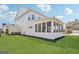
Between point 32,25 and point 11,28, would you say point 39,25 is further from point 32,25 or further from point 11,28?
point 11,28

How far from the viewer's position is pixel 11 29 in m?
2.54

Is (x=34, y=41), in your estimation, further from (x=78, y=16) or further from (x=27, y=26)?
(x=78, y=16)

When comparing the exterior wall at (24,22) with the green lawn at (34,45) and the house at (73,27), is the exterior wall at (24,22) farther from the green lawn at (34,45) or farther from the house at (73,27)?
the house at (73,27)

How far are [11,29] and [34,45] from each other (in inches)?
11.3

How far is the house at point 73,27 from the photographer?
2.50 meters

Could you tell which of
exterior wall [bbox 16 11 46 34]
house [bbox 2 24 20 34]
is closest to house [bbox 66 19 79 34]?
exterior wall [bbox 16 11 46 34]

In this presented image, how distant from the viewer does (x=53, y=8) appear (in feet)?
8.20

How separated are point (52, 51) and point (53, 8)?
42 centimetres

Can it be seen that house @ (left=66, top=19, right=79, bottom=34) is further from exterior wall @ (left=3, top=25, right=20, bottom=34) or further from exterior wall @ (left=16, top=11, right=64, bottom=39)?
exterior wall @ (left=3, top=25, right=20, bottom=34)

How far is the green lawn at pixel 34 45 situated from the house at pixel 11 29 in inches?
2.0

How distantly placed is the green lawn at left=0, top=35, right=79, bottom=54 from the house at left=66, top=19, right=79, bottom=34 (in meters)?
0.08

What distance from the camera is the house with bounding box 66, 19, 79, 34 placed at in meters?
2.50

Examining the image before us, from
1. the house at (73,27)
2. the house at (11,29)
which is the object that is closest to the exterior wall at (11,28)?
the house at (11,29)
